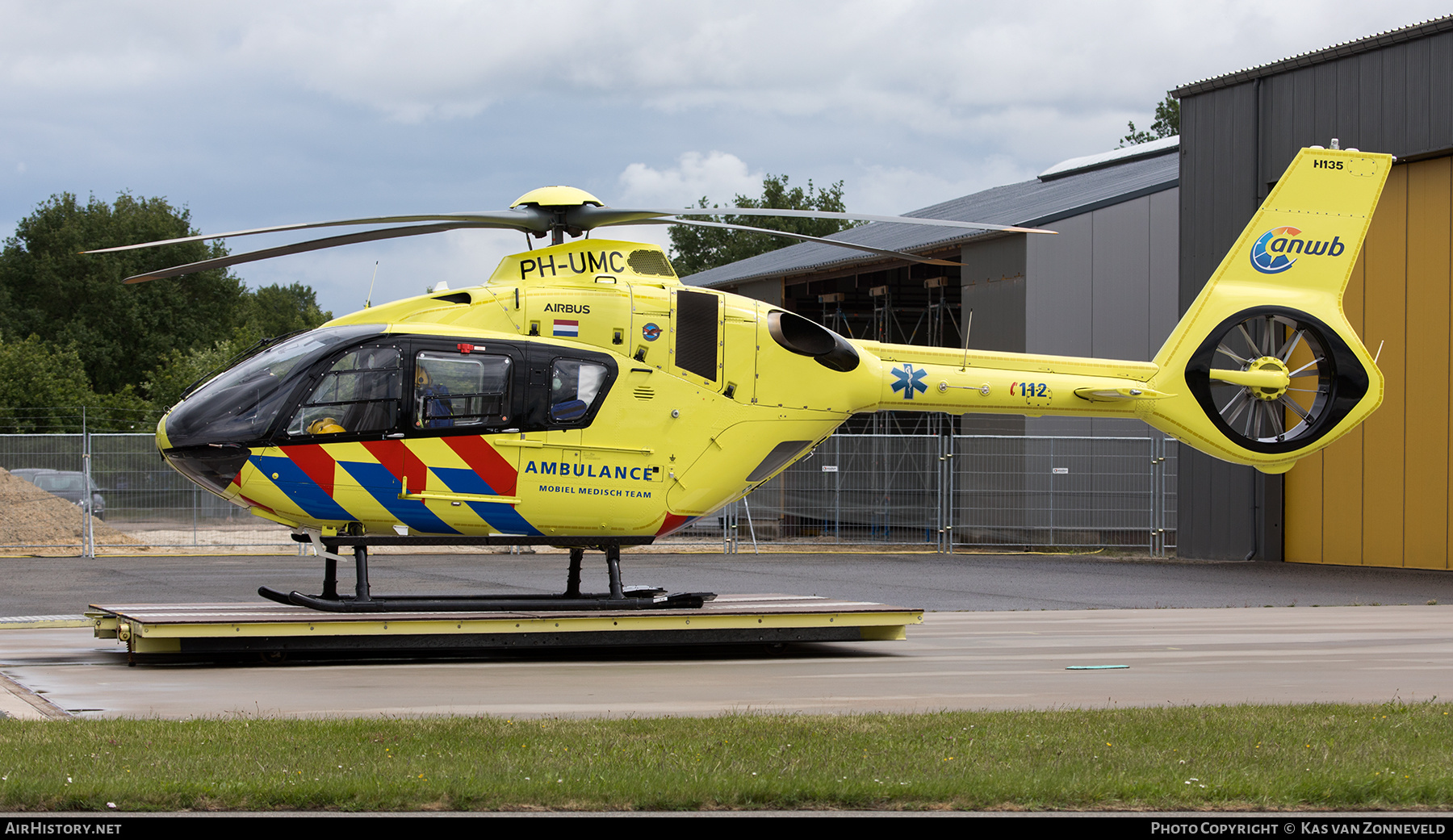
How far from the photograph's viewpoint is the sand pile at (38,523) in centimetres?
2319

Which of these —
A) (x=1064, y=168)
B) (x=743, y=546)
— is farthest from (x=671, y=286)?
(x=1064, y=168)

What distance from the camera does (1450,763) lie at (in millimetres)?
6477

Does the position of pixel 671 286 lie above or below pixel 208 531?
above

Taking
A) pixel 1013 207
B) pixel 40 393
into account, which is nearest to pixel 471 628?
pixel 1013 207

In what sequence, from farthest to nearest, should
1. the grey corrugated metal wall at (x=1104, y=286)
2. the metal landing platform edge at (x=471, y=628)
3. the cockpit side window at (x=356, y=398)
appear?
the grey corrugated metal wall at (x=1104, y=286) < the cockpit side window at (x=356, y=398) < the metal landing platform edge at (x=471, y=628)

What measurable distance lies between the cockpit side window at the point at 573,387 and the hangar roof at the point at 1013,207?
15484mm

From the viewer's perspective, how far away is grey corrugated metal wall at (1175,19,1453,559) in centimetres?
2105

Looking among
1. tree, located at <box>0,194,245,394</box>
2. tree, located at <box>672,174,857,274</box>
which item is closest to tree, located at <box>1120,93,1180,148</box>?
tree, located at <box>672,174,857,274</box>

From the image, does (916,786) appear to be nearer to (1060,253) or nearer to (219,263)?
(219,263)

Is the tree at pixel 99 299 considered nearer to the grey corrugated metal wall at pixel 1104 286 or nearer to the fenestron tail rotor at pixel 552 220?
the grey corrugated metal wall at pixel 1104 286

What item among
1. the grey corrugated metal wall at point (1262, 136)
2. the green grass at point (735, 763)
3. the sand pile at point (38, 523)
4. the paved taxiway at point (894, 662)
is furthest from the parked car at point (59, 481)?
the grey corrugated metal wall at point (1262, 136)

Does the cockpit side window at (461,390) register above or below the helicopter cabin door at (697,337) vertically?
below

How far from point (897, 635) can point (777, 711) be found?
3828mm

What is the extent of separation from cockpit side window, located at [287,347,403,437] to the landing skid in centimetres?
93
